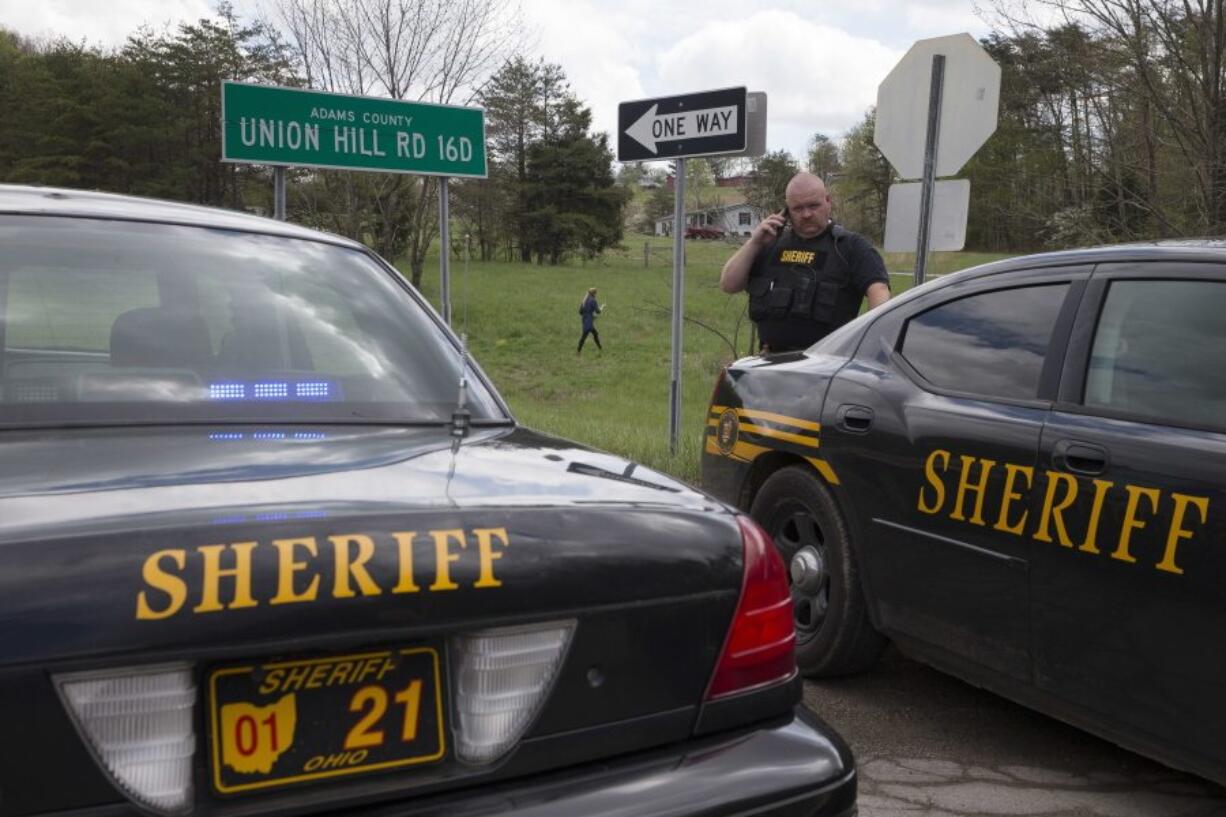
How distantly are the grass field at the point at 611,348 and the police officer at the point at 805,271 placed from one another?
1548 mm

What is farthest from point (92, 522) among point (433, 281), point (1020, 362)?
point (433, 281)

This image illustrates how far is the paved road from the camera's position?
3.21 metres

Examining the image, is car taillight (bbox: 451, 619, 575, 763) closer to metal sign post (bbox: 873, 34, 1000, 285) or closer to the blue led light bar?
the blue led light bar

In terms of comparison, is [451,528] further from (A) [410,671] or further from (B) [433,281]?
(B) [433,281]

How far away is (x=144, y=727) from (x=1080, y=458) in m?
2.47

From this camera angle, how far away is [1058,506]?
306 centimetres

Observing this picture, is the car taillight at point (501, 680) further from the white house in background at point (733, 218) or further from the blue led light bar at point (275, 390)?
the white house in background at point (733, 218)

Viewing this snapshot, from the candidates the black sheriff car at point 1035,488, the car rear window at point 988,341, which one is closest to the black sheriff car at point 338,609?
the black sheriff car at point 1035,488

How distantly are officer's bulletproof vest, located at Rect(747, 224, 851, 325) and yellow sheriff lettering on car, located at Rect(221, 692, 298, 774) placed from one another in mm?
4640

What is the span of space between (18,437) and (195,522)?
0.71 meters

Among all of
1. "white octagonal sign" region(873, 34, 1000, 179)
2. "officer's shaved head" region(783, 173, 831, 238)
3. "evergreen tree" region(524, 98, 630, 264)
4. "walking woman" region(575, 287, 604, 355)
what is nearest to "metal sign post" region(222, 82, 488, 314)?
"officer's shaved head" region(783, 173, 831, 238)

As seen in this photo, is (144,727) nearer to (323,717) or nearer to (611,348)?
(323,717)

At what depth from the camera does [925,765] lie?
11.5 feet

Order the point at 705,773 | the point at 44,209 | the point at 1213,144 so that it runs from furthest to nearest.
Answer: the point at 1213,144
the point at 44,209
the point at 705,773
